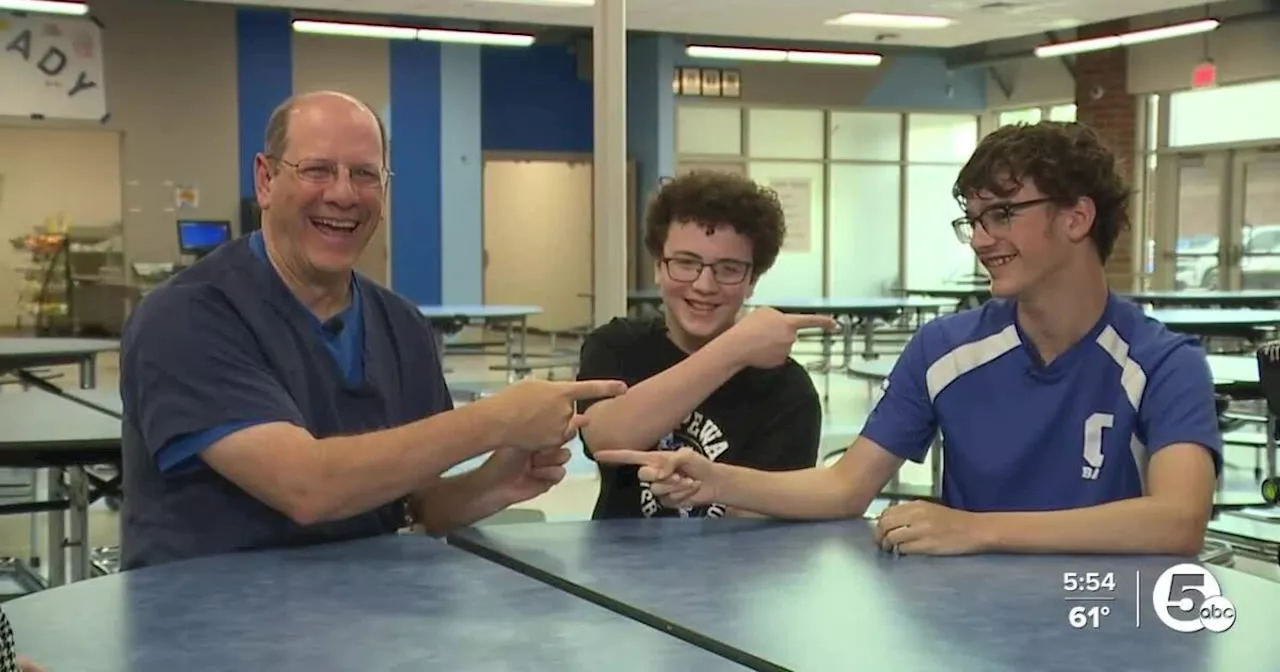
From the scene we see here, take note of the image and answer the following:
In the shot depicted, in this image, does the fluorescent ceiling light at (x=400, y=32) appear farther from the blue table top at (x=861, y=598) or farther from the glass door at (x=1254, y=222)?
the blue table top at (x=861, y=598)

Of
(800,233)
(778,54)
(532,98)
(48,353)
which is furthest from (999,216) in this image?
(800,233)

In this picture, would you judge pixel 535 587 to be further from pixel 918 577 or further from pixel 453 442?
pixel 918 577

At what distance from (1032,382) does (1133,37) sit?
1008 cm

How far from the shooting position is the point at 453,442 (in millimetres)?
1658

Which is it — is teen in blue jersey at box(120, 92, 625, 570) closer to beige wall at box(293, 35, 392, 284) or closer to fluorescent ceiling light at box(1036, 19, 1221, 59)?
fluorescent ceiling light at box(1036, 19, 1221, 59)

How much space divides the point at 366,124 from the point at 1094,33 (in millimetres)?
11479

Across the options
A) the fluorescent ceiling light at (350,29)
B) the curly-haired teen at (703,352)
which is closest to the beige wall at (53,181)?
the fluorescent ceiling light at (350,29)

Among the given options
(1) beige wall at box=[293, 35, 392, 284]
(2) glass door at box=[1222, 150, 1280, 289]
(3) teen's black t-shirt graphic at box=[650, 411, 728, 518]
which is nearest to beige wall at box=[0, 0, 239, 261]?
(1) beige wall at box=[293, 35, 392, 284]

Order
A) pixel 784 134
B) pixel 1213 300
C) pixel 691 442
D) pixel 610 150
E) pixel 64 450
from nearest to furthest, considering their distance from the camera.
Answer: pixel 691 442 → pixel 64 450 → pixel 610 150 → pixel 1213 300 → pixel 784 134

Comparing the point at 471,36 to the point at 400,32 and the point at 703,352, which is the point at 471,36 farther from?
the point at 703,352

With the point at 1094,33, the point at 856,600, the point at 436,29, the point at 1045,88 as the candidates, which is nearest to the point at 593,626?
the point at 856,600

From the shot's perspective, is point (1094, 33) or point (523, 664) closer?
point (523, 664)

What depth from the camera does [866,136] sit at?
15.0 m

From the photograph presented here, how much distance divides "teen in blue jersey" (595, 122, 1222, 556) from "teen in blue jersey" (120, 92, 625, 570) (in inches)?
11.2
